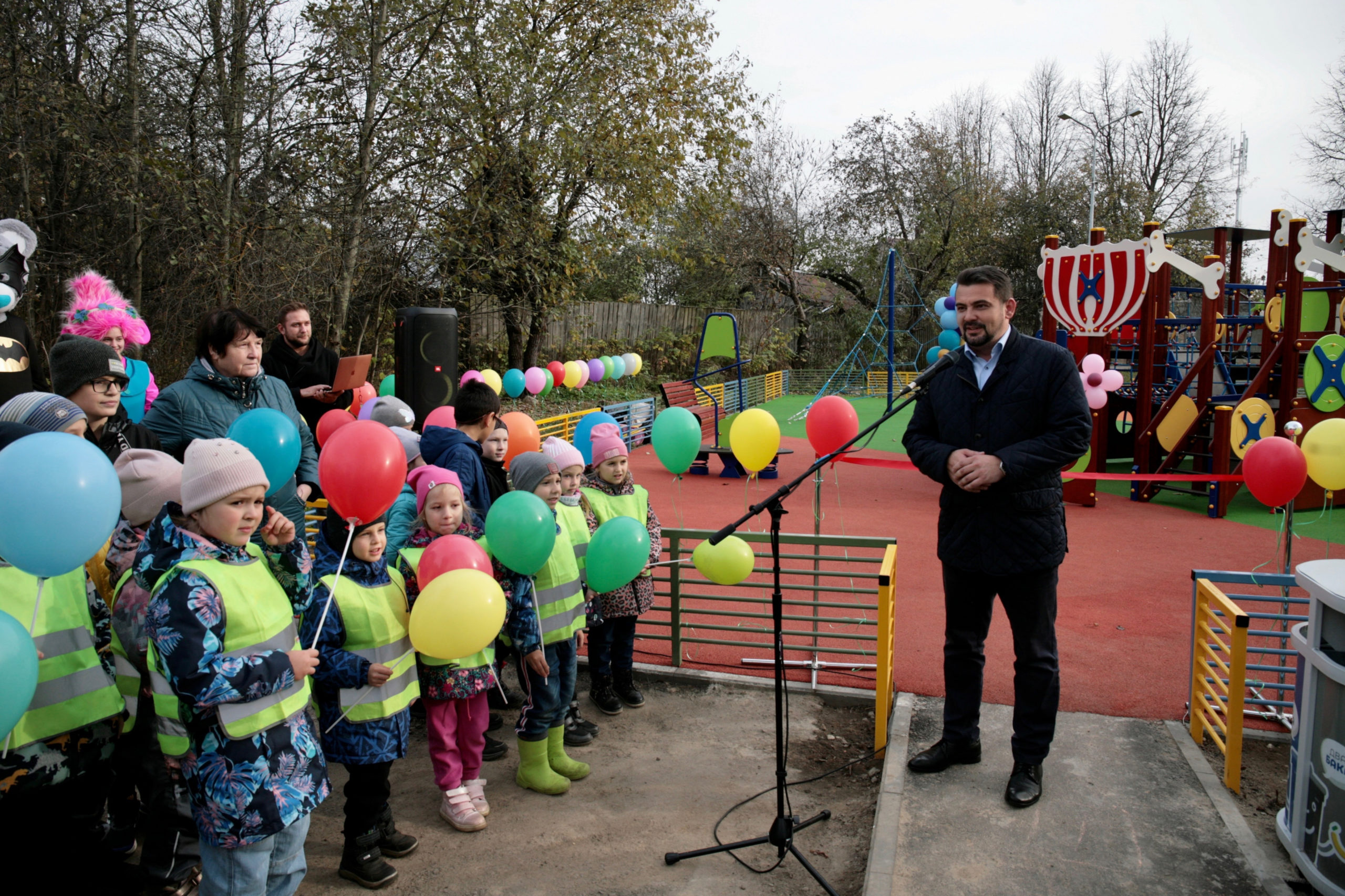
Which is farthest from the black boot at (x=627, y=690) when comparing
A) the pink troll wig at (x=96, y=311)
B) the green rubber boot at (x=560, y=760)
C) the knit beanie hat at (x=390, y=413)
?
the pink troll wig at (x=96, y=311)

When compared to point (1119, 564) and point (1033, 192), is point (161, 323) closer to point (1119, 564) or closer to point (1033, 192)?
point (1119, 564)

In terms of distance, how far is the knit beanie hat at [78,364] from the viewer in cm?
309

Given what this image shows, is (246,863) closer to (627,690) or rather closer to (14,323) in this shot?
(627,690)

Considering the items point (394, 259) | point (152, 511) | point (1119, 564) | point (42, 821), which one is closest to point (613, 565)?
point (152, 511)

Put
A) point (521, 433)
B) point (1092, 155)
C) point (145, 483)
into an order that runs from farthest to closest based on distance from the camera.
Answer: point (1092, 155) < point (521, 433) < point (145, 483)

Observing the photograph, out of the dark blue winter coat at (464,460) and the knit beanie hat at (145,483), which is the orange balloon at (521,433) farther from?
the knit beanie hat at (145,483)

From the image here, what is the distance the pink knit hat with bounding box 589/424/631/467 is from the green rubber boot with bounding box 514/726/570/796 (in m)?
1.38

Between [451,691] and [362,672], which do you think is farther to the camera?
[451,691]

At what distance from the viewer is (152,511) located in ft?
9.02

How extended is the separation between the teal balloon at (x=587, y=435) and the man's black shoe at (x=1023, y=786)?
93.9 inches

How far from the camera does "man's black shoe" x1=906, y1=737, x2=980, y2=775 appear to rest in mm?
3533

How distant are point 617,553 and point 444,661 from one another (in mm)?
870

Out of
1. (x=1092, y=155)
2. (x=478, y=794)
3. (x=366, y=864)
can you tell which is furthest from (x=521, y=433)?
(x=1092, y=155)

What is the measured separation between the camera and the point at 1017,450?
3.18 meters
